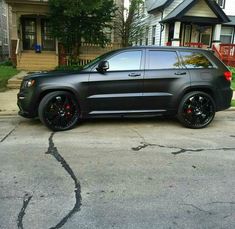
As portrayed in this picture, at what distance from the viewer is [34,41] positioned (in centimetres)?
2106

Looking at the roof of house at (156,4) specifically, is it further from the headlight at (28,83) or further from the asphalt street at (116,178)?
the headlight at (28,83)

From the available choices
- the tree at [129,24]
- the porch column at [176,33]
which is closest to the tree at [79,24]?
the tree at [129,24]

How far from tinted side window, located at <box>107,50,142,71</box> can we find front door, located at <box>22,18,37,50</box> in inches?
605

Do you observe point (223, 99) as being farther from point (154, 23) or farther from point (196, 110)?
point (154, 23)

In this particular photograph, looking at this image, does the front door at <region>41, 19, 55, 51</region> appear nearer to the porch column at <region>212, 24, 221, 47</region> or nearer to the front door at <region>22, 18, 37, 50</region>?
the front door at <region>22, 18, 37, 50</region>

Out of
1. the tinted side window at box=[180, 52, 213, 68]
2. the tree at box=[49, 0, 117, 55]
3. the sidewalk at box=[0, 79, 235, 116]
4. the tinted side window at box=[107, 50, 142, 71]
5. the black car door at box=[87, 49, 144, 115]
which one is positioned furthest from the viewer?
the tree at box=[49, 0, 117, 55]

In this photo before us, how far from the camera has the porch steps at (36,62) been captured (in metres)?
17.7

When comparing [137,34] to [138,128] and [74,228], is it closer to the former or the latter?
[138,128]

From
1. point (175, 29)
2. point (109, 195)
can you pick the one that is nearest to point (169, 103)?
point (109, 195)

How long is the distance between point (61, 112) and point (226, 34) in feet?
66.9

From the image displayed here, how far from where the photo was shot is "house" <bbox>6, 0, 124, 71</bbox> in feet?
59.0

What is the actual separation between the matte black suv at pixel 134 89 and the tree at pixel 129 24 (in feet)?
38.9

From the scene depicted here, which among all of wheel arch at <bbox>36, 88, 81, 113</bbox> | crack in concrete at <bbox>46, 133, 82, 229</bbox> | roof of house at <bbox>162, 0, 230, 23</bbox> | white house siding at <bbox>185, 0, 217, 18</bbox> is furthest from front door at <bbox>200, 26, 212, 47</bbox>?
crack in concrete at <bbox>46, 133, 82, 229</bbox>

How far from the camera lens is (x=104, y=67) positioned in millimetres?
6824
